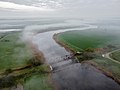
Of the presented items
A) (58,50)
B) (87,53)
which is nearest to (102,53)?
(87,53)

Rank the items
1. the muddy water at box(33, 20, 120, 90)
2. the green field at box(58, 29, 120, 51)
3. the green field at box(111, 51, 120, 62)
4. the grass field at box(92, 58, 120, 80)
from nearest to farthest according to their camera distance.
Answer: the muddy water at box(33, 20, 120, 90), the grass field at box(92, 58, 120, 80), the green field at box(111, 51, 120, 62), the green field at box(58, 29, 120, 51)

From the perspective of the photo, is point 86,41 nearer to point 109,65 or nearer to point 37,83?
point 109,65

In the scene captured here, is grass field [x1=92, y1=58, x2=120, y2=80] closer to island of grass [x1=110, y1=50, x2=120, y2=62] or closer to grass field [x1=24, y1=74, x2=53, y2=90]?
island of grass [x1=110, y1=50, x2=120, y2=62]

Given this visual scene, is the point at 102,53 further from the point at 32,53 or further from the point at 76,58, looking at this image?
the point at 32,53

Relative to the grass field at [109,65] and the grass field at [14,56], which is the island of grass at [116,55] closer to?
the grass field at [109,65]

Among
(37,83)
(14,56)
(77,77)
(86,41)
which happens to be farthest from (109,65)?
(86,41)

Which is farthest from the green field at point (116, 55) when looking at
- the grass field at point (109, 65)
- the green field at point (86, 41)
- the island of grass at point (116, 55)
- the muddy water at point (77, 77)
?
the green field at point (86, 41)

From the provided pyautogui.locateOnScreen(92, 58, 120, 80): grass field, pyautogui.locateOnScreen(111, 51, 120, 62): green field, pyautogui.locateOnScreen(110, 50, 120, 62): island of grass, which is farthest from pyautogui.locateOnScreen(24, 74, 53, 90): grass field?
pyautogui.locateOnScreen(111, 51, 120, 62): green field

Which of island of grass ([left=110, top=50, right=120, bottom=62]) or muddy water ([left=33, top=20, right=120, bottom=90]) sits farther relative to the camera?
island of grass ([left=110, top=50, right=120, bottom=62])
